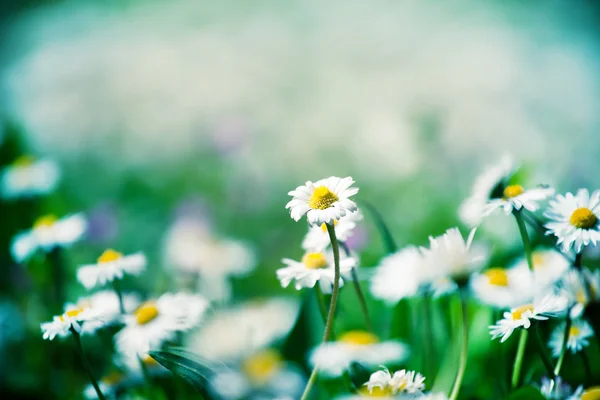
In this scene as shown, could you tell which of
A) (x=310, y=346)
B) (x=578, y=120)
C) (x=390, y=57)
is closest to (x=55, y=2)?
(x=390, y=57)

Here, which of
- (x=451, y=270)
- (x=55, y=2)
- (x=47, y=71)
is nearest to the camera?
(x=451, y=270)

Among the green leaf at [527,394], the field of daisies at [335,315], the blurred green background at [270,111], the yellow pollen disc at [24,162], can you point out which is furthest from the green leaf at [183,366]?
the yellow pollen disc at [24,162]

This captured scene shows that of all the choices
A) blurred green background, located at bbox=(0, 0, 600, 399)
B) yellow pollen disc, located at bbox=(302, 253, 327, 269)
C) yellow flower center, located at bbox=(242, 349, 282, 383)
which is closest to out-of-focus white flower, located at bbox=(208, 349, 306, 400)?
yellow flower center, located at bbox=(242, 349, 282, 383)

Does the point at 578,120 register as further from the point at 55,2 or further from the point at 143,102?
the point at 55,2

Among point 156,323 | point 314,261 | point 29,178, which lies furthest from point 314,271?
point 29,178

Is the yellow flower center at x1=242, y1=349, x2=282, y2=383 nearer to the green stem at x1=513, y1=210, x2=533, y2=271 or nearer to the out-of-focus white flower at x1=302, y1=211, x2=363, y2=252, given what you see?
the out-of-focus white flower at x1=302, y1=211, x2=363, y2=252

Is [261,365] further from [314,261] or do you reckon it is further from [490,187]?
[490,187]
